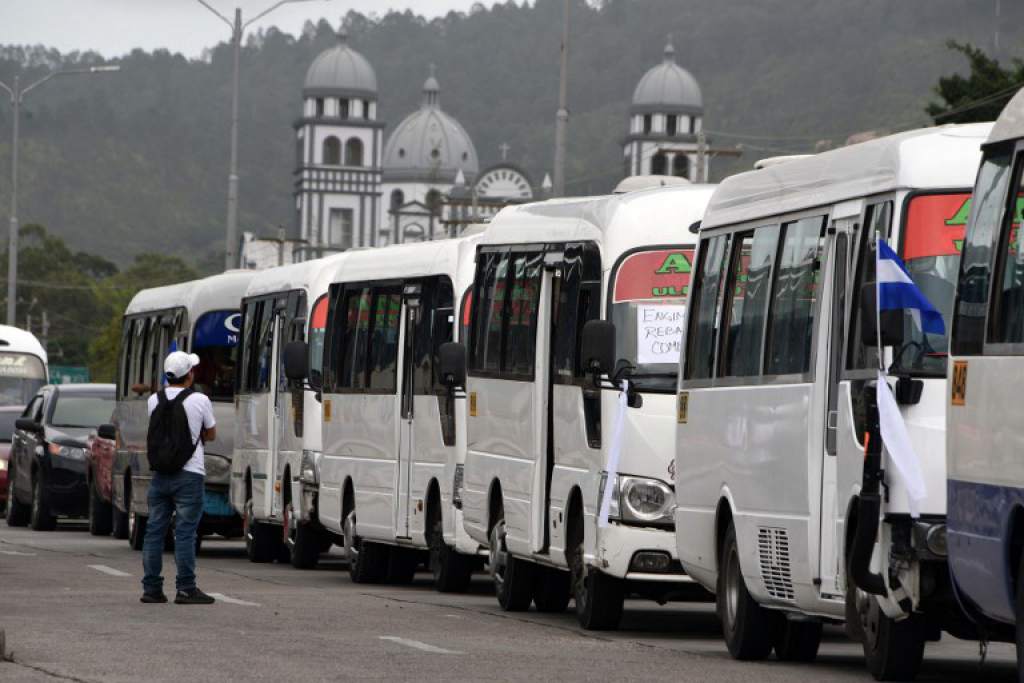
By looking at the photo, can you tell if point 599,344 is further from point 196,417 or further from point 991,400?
point 991,400

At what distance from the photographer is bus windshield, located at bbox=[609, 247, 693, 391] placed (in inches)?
624

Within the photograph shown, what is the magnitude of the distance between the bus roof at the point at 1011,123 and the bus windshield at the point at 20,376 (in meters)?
31.2

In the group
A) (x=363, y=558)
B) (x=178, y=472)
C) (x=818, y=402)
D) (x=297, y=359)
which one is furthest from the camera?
(x=297, y=359)

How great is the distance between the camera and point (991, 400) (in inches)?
401

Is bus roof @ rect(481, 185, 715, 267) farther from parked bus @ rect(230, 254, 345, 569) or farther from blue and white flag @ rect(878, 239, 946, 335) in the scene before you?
parked bus @ rect(230, 254, 345, 569)

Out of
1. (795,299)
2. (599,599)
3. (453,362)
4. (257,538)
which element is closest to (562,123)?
(257,538)

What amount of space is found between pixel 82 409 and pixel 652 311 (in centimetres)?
1906

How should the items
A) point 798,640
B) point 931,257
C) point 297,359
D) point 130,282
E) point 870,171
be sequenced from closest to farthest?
1. point 931,257
2. point 870,171
3. point 798,640
4. point 297,359
5. point 130,282

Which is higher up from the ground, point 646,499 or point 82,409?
point 82,409

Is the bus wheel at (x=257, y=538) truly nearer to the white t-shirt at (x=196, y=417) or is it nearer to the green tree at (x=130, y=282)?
the white t-shirt at (x=196, y=417)

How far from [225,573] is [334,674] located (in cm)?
1122

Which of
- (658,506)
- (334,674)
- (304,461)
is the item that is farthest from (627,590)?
(304,461)

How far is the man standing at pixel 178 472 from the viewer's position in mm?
17406

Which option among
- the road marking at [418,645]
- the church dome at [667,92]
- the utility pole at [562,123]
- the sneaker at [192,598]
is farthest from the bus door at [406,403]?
the church dome at [667,92]
